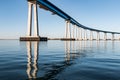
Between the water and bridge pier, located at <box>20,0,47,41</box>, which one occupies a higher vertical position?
bridge pier, located at <box>20,0,47,41</box>

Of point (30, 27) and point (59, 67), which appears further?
point (30, 27)

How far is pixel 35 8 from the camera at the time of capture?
84.4 m

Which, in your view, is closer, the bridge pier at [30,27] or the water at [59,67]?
the water at [59,67]

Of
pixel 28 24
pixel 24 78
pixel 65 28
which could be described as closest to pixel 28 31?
pixel 28 24

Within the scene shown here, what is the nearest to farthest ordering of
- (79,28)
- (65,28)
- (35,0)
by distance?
(35,0) < (65,28) < (79,28)

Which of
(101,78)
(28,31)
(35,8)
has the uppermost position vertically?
(35,8)

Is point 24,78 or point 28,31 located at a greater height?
point 28,31

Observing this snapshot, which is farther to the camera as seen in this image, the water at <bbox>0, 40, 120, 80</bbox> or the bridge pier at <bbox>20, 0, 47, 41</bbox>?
the bridge pier at <bbox>20, 0, 47, 41</bbox>

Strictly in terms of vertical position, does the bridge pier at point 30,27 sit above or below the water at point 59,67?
above

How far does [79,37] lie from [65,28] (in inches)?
1758

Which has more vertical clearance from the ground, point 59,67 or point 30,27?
point 30,27

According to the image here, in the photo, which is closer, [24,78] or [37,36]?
[24,78]

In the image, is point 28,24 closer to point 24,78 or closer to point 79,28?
point 24,78

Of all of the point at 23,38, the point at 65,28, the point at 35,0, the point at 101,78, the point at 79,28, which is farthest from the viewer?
the point at 79,28
